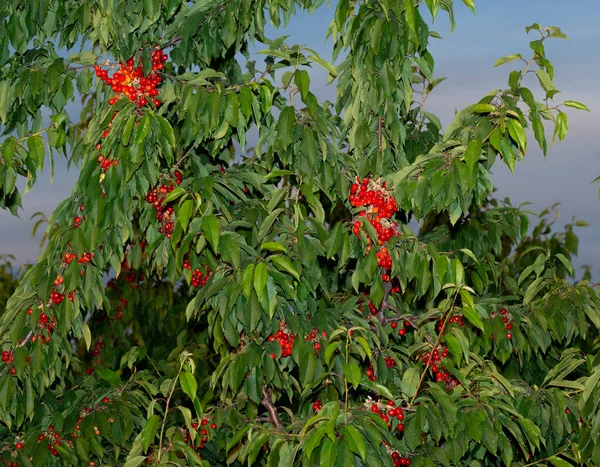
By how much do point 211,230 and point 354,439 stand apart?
1052 millimetres

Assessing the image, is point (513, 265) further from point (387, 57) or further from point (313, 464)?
point (313, 464)

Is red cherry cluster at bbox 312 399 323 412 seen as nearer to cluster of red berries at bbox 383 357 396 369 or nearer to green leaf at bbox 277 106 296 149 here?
cluster of red berries at bbox 383 357 396 369

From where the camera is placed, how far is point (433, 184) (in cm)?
358

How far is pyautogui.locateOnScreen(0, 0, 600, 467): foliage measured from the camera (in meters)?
3.53

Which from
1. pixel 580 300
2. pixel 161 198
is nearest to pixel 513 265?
pixel 580 300

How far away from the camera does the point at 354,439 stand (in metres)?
2.98

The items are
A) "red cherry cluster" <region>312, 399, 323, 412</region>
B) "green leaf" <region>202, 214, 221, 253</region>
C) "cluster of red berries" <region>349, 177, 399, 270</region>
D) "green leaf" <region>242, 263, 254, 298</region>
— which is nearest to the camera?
"green leaf" <region>242, 263, 254, 298</region>

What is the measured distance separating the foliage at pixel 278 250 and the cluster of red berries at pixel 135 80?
0.02 metres

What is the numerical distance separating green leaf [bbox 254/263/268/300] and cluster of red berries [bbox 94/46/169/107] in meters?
1.46

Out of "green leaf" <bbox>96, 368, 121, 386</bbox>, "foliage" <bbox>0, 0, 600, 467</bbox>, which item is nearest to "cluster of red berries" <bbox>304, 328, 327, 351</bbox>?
"foliage" <bbox>0, 0, 600, 467</bbox>

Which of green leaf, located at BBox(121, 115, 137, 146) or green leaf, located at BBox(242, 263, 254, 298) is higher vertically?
green leaf, located at BBox(121, 115, 137, 146)

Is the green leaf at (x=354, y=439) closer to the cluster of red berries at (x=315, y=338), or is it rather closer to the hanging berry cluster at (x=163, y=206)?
the cluster of red berries at (x=315, y=338)

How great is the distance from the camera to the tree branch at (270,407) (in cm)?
422

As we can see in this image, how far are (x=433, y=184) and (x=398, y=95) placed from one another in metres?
0.80
